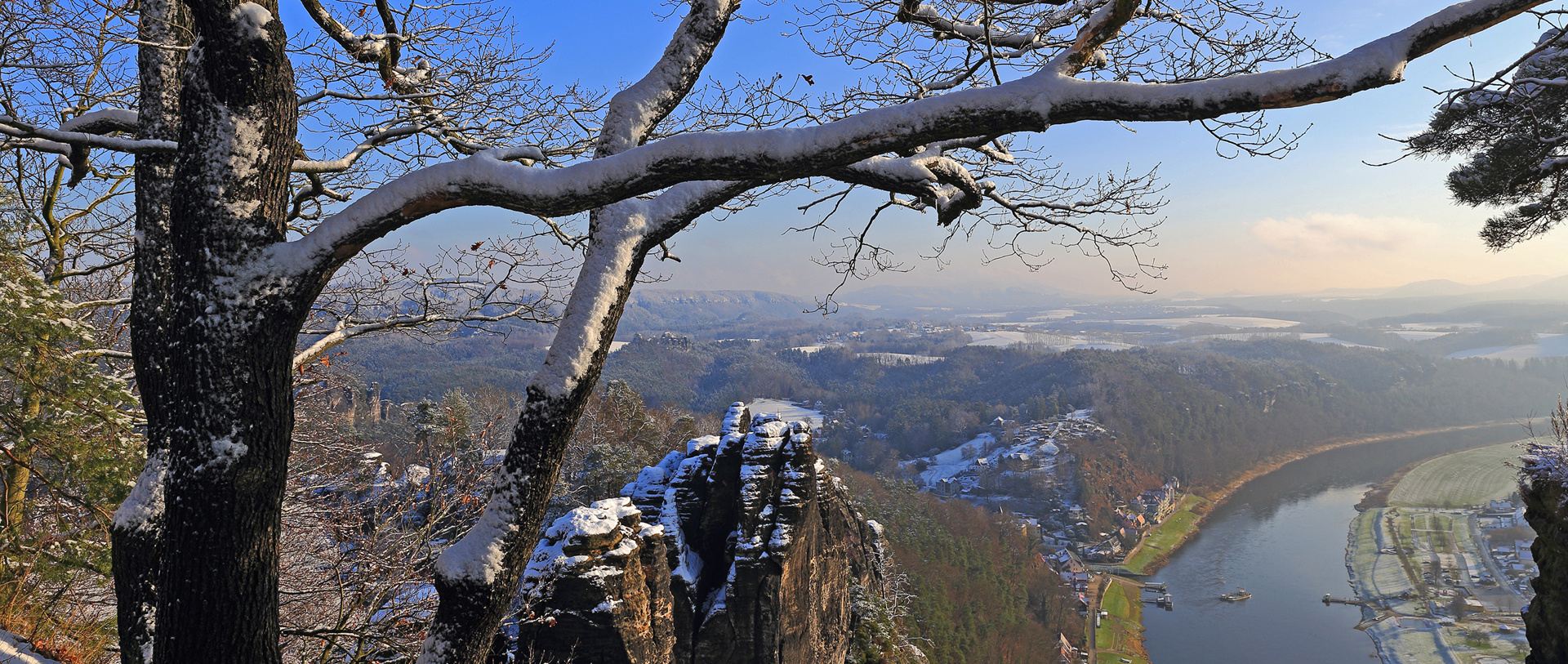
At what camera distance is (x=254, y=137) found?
218 cm

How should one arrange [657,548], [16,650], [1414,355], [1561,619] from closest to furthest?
1. [16,650]
2. [1561,619]
3. [657,548]
4. [1414,355]

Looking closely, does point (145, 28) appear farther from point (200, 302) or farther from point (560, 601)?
point (560, 601)

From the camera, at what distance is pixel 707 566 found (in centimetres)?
1303

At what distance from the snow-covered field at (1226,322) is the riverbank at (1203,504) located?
93234mm

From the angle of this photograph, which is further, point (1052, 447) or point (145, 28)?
point (1052, 447)

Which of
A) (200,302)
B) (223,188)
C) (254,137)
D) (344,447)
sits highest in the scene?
(254,137)

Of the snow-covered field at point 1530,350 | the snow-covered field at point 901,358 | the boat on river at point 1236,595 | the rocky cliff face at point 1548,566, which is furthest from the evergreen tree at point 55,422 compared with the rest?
the snow-covered field at point 1530,350

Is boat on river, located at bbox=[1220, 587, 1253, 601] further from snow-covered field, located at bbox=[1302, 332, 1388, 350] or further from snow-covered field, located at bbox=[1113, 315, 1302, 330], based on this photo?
snow-covered field, located at bbox=[1113, 315, 1302, 330]

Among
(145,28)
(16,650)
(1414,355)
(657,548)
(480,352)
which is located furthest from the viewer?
(1414,355)

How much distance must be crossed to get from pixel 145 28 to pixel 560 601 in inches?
313

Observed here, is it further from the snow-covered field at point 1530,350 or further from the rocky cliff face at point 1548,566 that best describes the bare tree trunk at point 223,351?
the snow-covered field at point 1530,350

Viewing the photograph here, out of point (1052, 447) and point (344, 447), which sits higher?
point (344, 447)

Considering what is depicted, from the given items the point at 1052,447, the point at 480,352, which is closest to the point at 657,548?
the point at 1052,447

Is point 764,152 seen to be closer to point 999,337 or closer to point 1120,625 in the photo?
point 1120,625
